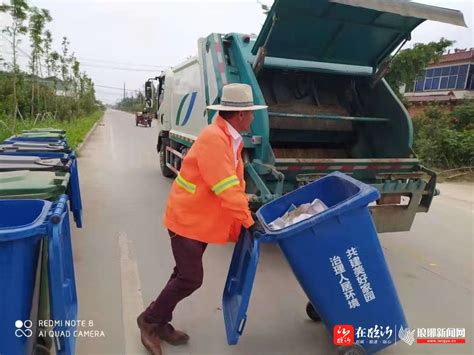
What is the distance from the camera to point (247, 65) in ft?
13.5

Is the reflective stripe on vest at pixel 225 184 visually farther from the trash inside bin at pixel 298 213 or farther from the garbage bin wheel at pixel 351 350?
the garbage bin wheel at pixel 351 350

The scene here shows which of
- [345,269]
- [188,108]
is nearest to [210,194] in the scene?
[345,269]

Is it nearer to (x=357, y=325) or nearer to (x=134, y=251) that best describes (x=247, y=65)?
(x=134, y=251)

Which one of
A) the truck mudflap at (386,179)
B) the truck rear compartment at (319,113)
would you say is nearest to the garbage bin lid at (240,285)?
the truck mudflap at (386,179)

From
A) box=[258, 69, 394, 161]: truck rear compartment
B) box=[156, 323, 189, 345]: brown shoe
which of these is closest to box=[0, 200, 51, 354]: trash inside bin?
box=[156, 323, 189, 345]: brown shoe

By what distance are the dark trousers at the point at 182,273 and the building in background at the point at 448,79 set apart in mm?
20690

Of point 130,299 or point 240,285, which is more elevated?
point 240,285

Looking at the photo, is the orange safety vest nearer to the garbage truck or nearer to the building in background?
the garbage truck

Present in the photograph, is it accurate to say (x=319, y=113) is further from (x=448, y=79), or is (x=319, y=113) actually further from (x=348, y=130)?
(x=448, y=79)

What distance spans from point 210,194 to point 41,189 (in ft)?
3.38

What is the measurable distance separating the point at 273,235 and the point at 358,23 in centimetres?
289

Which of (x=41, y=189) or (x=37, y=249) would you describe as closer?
(x=37, y=249)

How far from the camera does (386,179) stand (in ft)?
13.5

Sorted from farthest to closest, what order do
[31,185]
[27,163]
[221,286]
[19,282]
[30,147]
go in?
[30,147]
[221,286]
[27,163]
[31,185]
[19,282]
